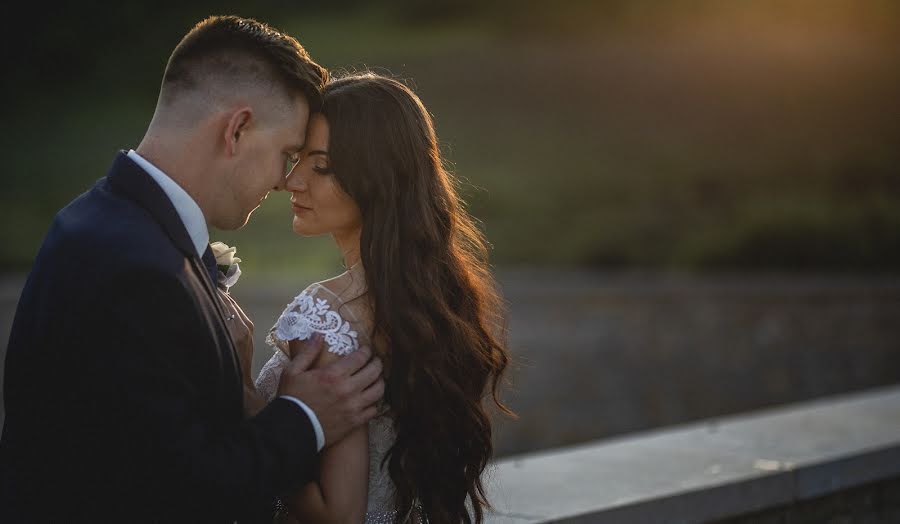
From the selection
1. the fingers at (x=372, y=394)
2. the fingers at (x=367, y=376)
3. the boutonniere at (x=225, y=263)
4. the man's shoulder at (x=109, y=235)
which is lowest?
the fingers at (x=372, y=394)

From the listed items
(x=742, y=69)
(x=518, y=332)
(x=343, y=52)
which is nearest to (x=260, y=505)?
(x=518, y=332)

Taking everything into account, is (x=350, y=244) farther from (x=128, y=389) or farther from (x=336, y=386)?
(x=128, y=389)

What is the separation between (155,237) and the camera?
1978 millimetres

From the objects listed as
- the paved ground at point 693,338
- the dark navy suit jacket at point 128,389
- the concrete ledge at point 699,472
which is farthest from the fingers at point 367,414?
the paved ground at point 693,338

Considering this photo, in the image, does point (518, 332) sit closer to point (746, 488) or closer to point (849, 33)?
point (746, 488)

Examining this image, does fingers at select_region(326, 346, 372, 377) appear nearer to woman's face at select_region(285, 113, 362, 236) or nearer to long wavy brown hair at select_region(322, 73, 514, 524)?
long wavy brown hair at select_region(322, 73, 514, 524)

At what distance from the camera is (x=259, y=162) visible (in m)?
2.29

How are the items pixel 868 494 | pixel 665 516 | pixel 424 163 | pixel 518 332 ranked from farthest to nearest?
pixel 518 332 → pixel 868 494 → pixel 665 516 → pixel 424 163

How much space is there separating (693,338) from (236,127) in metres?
9.59

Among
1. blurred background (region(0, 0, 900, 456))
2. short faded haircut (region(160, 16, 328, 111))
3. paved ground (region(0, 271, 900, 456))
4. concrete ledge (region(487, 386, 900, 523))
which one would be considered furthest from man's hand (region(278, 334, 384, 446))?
paved ground (region(0, 271, 900, 456))

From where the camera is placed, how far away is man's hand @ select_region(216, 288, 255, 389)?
234cm

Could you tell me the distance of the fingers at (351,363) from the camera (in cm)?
230

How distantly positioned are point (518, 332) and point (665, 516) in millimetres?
7666

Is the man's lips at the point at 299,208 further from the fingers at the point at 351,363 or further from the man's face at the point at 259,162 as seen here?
the fingers at the point at 351,363
